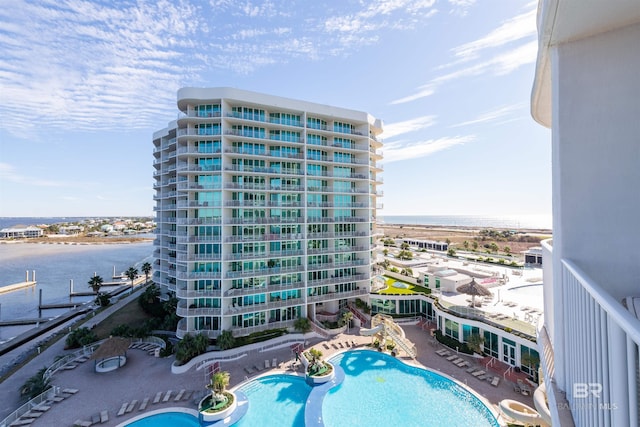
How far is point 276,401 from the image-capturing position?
19.4 m

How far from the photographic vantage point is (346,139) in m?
34.8

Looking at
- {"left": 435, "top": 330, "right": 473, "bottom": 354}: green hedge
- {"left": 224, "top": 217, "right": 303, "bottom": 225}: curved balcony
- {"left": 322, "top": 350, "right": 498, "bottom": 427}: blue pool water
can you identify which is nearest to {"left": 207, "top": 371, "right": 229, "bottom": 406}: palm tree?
{"left": 322, "top": 350, "right": 498, "bottom": 427}: blue pool water

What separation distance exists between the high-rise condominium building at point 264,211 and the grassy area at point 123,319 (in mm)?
4619

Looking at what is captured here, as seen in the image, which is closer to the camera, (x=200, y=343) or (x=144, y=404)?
(x=144, y=404)

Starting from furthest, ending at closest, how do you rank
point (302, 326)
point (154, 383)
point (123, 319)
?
point (123, 319), point (302, 326), point (154, 383)

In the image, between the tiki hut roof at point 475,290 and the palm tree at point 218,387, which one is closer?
the palm tree at point 218,387

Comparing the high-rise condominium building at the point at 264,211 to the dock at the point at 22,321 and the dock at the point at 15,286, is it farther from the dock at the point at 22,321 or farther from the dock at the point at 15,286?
the dock at the point at 15,286

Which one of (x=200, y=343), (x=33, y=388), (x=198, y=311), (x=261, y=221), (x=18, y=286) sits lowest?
(x=18, y=286)

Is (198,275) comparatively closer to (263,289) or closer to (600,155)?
(263,289)

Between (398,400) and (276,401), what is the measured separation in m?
8.23

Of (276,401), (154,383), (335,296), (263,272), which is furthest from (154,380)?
(335,296)

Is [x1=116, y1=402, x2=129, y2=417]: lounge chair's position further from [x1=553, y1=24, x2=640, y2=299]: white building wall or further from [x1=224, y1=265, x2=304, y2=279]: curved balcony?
[x1=553, y1=24, x2=640, y2=299]: white building wall

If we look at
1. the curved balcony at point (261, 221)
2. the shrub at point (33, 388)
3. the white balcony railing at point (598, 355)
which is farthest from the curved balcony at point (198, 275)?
the white balcony railing at point (598, 355)

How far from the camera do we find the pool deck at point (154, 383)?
18375mm
